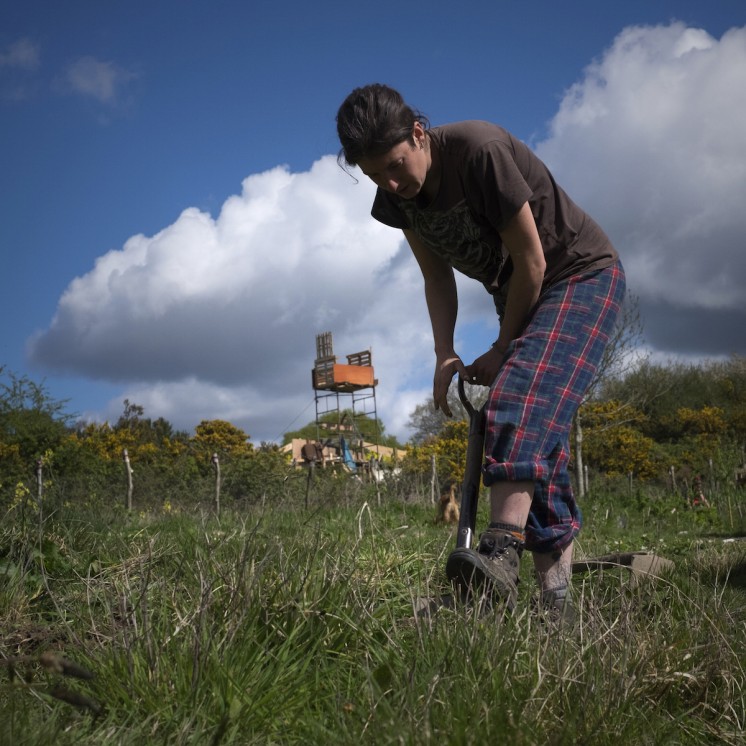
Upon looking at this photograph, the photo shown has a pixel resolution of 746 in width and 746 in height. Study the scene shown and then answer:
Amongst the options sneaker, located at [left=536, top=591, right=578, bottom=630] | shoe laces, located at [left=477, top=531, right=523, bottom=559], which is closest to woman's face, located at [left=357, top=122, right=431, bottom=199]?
shoe laces, located at [left=477, top=531, right=523, bottom=559]

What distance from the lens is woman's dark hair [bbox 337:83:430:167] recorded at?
2396 mm

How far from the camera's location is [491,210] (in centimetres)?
246

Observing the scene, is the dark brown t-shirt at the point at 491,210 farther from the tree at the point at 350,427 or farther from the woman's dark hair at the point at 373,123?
the tree at the point at 350,427

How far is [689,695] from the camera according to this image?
1.88 meters

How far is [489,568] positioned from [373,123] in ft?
4.42

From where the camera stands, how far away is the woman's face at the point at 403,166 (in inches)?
96.4

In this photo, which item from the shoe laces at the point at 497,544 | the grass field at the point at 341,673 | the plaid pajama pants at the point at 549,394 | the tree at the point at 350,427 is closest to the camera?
the grass field at the point at 341,673

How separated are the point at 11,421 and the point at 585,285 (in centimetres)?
1356

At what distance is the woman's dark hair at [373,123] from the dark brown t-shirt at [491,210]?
19 centimetres

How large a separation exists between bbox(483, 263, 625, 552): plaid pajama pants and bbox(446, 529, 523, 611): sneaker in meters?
0.18

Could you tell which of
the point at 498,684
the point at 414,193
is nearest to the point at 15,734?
the point at 498,684

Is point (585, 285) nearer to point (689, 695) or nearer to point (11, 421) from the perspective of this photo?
point (689, 695)

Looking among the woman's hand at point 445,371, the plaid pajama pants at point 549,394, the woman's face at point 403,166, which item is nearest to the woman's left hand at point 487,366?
the woman's hand at point 445,371

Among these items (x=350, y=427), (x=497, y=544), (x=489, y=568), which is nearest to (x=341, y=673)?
(x=489, y=568)
